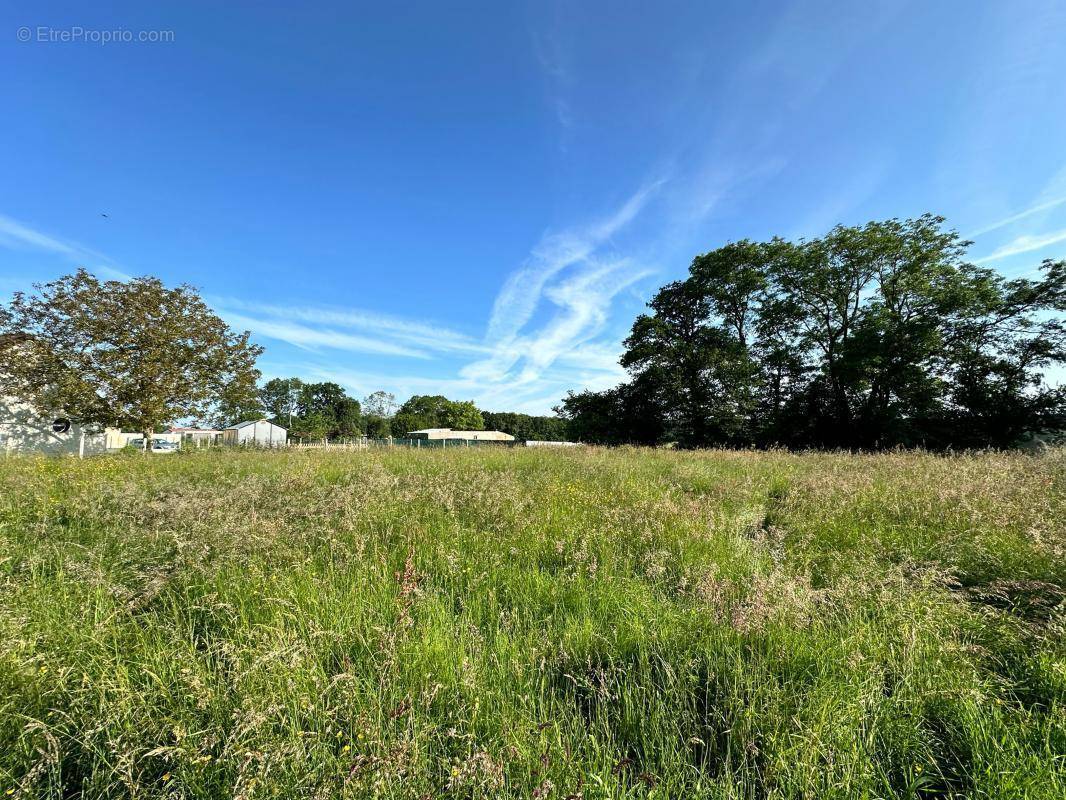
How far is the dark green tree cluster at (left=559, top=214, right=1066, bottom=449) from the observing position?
20000 millimetres

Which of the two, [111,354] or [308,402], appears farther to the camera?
[308,402]

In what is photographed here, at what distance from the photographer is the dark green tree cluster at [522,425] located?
106 meters

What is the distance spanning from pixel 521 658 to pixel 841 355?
1083 inches

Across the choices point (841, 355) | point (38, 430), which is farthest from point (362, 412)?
point (841, 355)

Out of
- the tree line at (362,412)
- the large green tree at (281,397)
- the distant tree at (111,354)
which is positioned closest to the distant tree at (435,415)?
the tree line at (362,412)

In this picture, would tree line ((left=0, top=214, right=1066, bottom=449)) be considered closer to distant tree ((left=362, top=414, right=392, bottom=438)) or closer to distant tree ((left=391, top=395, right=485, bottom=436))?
distant tree ((left=391, top=395, right=485, bottom=436))

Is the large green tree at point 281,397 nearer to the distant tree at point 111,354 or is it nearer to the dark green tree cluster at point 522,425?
the dark green tree cluster at point 522,425

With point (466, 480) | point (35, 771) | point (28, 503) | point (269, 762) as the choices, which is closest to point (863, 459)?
point (466, 480)

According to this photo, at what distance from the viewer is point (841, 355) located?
22.5 metres

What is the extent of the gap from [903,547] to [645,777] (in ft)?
12.8

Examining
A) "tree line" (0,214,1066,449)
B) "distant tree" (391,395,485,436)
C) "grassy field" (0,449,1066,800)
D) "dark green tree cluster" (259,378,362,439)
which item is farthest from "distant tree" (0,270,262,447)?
"dark green tree cluster" (259,378,362,439)

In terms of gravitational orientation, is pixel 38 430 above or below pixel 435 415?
below

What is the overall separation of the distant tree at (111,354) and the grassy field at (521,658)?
22435 millimetres

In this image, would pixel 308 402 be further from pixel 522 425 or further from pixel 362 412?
pixel 522 425
